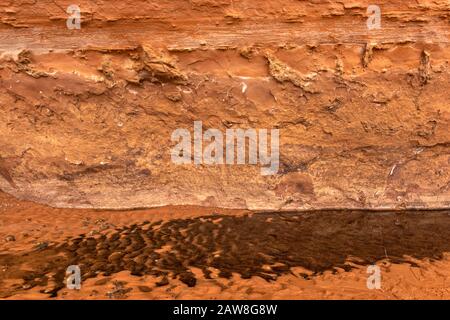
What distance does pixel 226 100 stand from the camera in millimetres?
4797

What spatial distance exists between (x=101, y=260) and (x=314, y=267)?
5.90 feet

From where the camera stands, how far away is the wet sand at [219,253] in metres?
3.27

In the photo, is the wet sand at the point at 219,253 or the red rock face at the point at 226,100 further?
the red rock face at the point at 226,100

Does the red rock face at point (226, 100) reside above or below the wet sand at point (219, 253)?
above

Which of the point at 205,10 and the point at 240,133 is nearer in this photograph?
the point at 205,10

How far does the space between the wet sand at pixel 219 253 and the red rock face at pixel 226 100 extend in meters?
0.30

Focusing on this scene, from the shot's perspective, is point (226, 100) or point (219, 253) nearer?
point (219, 253)

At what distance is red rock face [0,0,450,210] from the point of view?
15.1 feet

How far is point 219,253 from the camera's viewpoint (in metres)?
3.90

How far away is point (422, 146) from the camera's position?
493 centimetres

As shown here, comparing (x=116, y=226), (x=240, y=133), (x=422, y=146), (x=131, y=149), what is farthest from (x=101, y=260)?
(x=422, y=146)

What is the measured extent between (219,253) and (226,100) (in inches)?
68.3

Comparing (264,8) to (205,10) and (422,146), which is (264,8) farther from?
(422,146)

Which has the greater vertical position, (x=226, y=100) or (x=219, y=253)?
(x=226, y=100)
